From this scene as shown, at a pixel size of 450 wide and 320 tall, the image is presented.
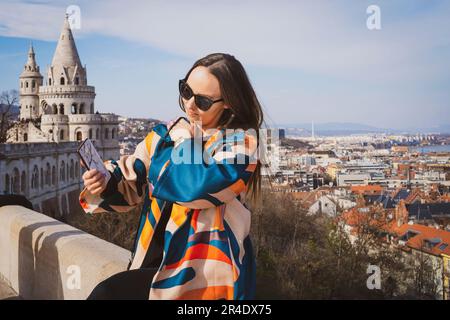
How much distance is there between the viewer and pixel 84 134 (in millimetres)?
Result: 33000

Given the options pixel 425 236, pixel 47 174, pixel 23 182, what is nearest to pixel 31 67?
pixel 47 174

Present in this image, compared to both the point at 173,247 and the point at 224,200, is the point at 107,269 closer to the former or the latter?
the point at 173,247

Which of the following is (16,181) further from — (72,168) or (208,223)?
(208,223)

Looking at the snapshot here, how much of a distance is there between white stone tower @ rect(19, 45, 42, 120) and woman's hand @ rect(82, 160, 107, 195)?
126 feet

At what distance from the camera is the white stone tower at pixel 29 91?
37.7 meters

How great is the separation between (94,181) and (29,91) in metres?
39.4

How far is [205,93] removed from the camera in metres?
1.58

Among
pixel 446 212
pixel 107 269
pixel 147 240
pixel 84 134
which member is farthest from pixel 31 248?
pixel 84 134

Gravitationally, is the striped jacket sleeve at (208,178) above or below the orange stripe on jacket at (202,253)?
above

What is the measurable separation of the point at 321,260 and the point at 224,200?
11664 millimetres

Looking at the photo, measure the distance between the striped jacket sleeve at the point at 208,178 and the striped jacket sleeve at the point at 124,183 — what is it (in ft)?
0.98

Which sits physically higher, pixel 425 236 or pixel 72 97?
pixel 72 97

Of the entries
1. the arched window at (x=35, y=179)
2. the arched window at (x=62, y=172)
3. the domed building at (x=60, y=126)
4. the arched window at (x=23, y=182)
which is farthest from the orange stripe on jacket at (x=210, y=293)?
the arched window at (x=62, y=172)

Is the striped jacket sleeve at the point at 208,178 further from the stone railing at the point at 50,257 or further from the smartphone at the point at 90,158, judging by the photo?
the stone railing at the point at 50,257
